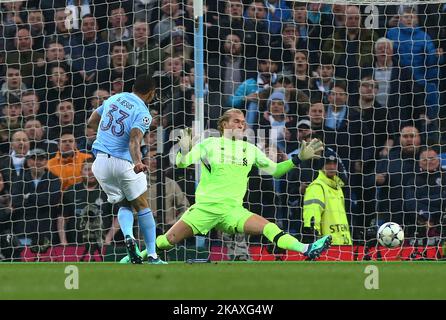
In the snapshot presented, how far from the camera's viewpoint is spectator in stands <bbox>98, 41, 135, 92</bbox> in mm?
13961

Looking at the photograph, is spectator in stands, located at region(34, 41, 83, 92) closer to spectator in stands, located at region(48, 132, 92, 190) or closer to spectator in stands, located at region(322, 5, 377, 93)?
spectator in stands, located at region(48, 132, 92, 190)

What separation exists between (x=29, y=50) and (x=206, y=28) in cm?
229

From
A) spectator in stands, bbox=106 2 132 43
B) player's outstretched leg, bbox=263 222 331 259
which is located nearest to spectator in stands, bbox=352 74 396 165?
player's outstretched leg, bbox=263 222 331 259

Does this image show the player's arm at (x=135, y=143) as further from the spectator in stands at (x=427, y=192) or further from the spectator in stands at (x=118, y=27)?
the spectator in stands at (x=427, y=192)

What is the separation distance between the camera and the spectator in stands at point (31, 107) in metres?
14.0

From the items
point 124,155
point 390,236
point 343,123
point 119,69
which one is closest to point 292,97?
point 343,123

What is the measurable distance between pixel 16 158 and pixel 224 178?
10.8 feet

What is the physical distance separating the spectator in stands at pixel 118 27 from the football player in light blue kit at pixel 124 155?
343 cm

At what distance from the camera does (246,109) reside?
45.6 feet

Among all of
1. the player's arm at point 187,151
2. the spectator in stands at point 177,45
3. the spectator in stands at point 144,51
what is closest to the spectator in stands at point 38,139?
the spectator in stands at point 144,51

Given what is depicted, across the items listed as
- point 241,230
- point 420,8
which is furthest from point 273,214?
point 420,8

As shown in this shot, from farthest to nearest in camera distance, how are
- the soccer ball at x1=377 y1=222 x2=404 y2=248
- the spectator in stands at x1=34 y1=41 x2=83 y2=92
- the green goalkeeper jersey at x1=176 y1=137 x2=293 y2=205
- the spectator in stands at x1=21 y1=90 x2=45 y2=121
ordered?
the spectator in stands at x1=34 y1=41 x2=83 y2=92 → the spectator in stands at x1=21 y1=90 x2=45 y2=121 → the soccer ball at x1=377 y1=222 x2=404 y2=248 → the green goalkeeper jersey at x1=176 y1=137 x2=293 y2=205

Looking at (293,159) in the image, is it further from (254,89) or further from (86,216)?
(86,216)

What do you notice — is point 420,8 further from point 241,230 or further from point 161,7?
point 241,230
